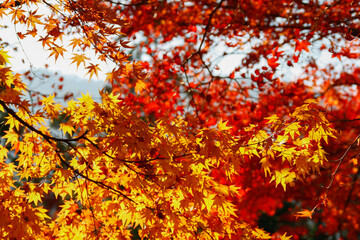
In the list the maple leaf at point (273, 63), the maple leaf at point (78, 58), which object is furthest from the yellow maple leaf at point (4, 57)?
the maple leaf at point (273, 63)

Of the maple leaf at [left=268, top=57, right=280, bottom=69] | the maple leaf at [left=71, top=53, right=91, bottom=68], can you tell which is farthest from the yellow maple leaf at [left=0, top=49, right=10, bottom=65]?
the maple leaf at [left=268, top=57, right=280, bottom=69]

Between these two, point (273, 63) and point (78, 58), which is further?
point (273, 63)

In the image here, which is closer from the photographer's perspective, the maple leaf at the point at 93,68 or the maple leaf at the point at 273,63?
the maple leaf at the point at 93,68

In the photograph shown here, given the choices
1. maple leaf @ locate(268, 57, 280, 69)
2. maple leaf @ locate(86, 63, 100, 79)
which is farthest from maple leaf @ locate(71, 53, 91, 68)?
maple leaf @ locate(268, 57, 280, 69)

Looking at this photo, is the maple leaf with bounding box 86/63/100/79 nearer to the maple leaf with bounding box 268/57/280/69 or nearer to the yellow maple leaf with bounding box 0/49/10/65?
the yellow maple leaf with bounding box 0/49/10/65

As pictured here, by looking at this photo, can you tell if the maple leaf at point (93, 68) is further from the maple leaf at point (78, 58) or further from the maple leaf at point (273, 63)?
the maple leaf at point (273, 63)

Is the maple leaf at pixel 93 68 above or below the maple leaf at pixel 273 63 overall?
below

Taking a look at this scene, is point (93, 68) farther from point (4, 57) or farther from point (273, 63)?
point (273, 63)

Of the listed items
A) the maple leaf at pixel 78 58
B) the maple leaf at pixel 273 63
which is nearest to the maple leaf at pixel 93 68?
the maple leaf at pixel 78 58

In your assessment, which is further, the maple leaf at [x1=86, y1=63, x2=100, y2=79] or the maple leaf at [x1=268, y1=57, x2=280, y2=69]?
the maple leaf at [x1=268, y1=57, x2=280, y2=69]

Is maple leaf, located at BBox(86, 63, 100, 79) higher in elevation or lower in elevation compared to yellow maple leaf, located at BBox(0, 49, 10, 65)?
lower

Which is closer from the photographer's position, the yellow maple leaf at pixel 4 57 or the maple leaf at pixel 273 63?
the yellow maple leaf at pixel 4 57

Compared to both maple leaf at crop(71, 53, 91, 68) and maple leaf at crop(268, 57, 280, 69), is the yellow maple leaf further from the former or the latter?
maple leaf at crop(268, 57, 280, 69)

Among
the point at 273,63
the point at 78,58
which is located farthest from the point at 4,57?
the point at 273,63
